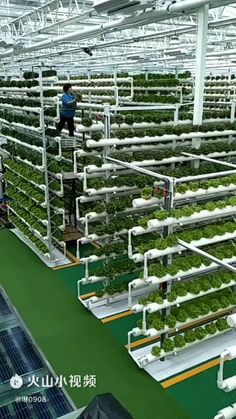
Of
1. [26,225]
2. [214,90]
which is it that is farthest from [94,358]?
[214,90]

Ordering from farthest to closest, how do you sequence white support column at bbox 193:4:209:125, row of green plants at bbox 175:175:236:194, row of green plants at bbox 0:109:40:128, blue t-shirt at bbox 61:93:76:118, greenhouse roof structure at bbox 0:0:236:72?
1. row of green plants at bbox 0:109:40:128
2. blue t-shirt at bbox 61:93:76:118
3. white support column at bbox 193:4:209:125
4. greenhouse roof structure at bbox 0:0:236:72
5. row of green plants at bbox 175:175:236:194

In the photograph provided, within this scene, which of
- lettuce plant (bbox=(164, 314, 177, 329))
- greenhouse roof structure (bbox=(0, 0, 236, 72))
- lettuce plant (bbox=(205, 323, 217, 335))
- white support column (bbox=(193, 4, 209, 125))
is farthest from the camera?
white support column (bbox=(193, 4, 209, 125))

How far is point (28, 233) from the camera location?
10703mm

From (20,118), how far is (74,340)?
5.85m

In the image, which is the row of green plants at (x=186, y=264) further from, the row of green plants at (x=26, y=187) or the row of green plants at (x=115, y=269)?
the row of green plants at (x=26, y=187)

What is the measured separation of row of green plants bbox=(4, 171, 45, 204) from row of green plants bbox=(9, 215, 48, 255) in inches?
41.7

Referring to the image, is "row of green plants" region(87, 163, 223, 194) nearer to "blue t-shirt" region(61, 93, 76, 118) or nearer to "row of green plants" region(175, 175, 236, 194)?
"row of green plants" region(175, 175, 236, 194)

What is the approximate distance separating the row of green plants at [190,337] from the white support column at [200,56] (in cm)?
409

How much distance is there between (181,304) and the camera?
6.63 metres

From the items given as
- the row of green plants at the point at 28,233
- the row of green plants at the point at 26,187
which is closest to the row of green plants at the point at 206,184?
the row of green plants at the point at 26,187

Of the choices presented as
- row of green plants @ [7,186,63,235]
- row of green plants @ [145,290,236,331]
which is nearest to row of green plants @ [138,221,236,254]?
row of green plants @ [145,290,236,331]

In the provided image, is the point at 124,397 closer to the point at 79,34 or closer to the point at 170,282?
the point at 170,282

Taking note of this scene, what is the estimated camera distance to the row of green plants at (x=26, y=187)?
9.64 metres

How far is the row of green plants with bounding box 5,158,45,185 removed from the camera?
9531 millimetres
